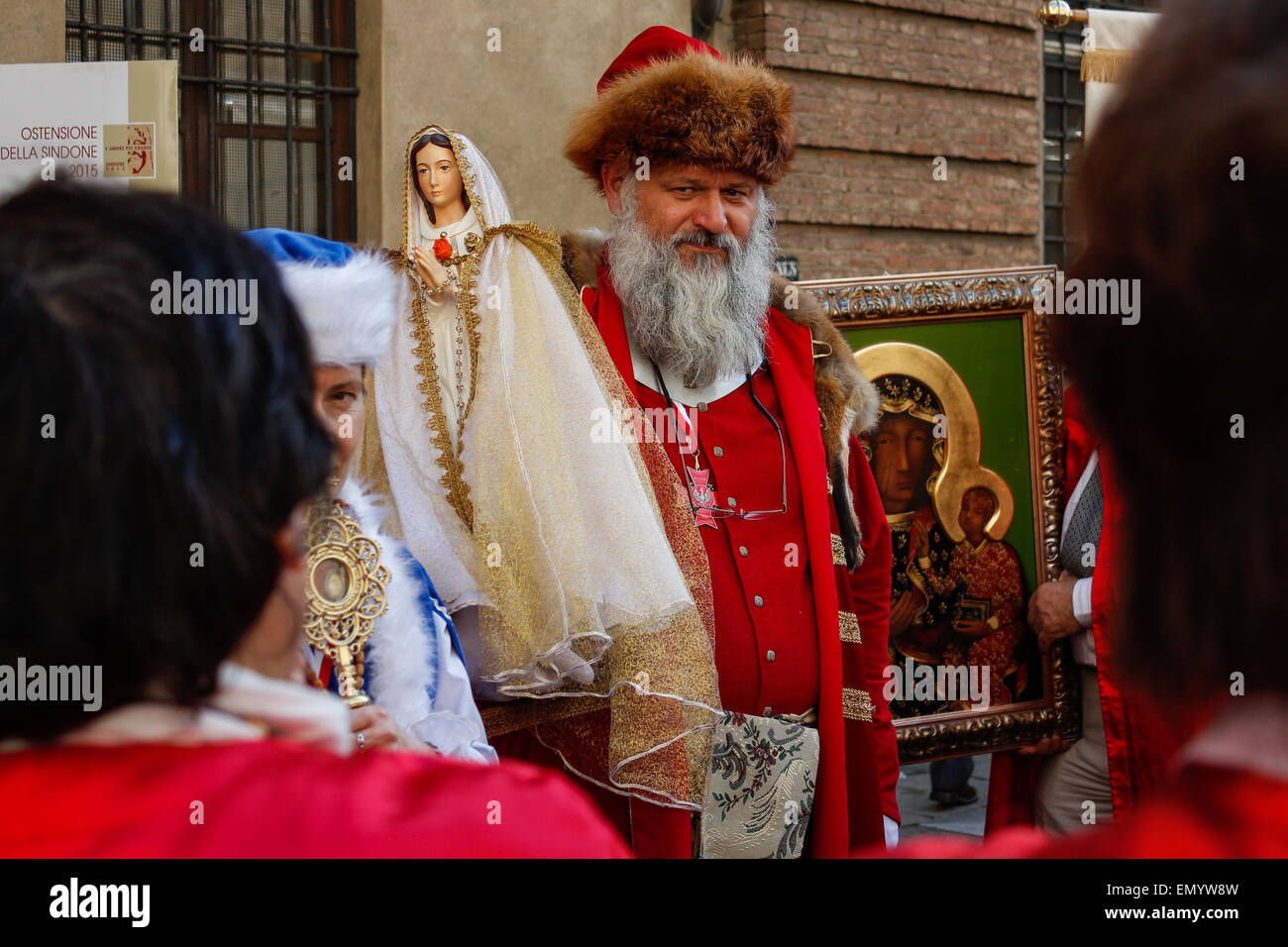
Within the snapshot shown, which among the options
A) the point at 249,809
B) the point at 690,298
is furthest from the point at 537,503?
the point at 249,809

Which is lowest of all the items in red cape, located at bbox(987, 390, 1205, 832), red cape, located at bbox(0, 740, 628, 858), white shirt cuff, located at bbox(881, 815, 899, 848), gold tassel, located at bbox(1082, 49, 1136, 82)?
white shirt cuff, located at bbox(881, 815, 899, 848)

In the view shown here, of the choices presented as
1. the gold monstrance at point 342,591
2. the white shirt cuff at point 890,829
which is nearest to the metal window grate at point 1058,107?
the white shirt cuff at point 890,829

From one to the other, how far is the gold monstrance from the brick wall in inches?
224

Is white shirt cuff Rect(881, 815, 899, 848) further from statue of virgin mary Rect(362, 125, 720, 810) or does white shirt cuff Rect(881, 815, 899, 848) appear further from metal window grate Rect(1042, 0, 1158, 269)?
metal window grate Rect(1042, 0, 1158, 269)

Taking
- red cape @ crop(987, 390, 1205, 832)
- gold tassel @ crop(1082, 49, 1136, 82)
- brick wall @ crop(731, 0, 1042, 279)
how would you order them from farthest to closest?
brick wall @ crop(731, 0, 1042, 279), gold tassel @ crop(1082, 49, 1136, 82), red cape @ crop(987, 390, 1205, 832)

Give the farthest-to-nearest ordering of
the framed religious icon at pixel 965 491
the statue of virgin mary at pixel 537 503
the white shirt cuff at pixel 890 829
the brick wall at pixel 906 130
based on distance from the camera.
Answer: the brick wall at pixel 906 130 < the framed religious icon at pixel 965 491 < the white shirt cuff at pixel 890 829 < the statue of virgin mary at pixel 537 503

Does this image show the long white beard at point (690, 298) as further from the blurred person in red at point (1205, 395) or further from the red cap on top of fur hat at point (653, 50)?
the blurred person in red at point (1205, 395)

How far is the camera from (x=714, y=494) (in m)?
3.03

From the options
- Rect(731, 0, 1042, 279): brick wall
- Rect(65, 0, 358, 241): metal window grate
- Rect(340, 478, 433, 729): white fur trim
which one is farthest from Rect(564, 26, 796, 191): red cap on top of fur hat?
Rect(731, 0, 1042, 279): brick wall

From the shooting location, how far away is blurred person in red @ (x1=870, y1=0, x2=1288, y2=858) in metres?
0.78

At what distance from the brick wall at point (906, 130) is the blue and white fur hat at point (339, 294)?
5405mm

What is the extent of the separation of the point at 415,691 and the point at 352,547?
25cm

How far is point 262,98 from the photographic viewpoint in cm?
642

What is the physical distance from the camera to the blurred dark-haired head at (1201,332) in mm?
776
